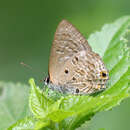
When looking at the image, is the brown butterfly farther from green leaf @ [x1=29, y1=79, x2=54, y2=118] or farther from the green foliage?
green leaf @ [x1=29, y1=79, x2=54, y2=118]

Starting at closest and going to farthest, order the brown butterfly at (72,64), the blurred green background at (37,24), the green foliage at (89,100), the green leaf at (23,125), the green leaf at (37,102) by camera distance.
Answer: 1. the green foliage at (89,100)
2. the green leaf at (23,125)
3. the green leaf at (37,102)
4. the brown butterfly at (72,64)
5. the blurred green background at (37,24)

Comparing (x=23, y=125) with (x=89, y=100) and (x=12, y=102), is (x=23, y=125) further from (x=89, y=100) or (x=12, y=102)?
(x=12, y=102)

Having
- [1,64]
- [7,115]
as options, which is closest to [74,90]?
[7,115]

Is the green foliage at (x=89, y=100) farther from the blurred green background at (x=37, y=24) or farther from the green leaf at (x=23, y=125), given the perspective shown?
the blurred green background at (x=37, y=24)

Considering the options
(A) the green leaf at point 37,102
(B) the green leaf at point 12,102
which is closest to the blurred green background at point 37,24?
(B) the green leaf at point 12,102

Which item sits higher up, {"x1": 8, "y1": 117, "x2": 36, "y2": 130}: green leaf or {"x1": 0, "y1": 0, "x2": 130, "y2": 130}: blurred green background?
{"x1": 0, "y1": 0, "x2": 130, "y2": 130}: blurred green background

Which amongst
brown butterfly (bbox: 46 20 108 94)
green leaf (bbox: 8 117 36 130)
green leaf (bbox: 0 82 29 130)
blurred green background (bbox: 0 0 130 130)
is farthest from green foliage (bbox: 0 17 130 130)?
blurred green background (bbox: 0 0 130 130)
